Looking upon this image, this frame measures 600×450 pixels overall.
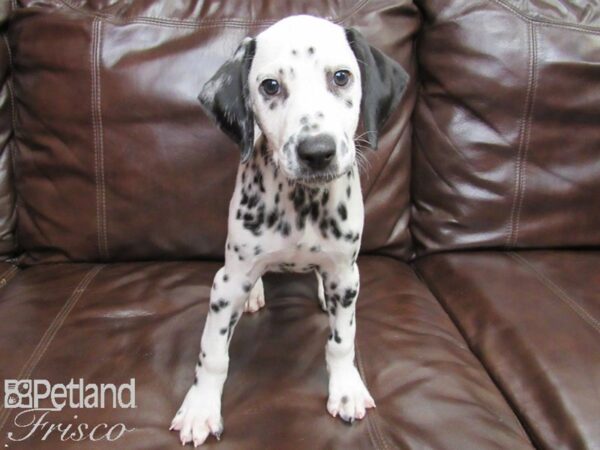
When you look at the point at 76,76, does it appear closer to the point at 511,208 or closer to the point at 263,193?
the point at 263,193

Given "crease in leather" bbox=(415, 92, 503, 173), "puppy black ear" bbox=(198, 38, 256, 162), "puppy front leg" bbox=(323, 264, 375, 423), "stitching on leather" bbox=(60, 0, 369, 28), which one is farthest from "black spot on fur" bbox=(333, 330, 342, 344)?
"stitching on leather" bbox=(60, 0, 369, 28)

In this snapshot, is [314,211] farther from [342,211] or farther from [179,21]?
[179,21]

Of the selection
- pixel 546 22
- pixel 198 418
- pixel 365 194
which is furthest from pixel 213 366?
pixel 546 22

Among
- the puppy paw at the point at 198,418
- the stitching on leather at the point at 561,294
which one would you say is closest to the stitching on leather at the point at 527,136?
the stitching on leather at the point at 561,294

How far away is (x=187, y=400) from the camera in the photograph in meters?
1.19

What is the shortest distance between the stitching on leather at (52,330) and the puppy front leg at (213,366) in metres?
Answer: 0.36

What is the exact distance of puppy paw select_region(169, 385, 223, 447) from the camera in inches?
43.7

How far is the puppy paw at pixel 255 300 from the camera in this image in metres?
1.53

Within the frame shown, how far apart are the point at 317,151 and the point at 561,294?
3.10ft

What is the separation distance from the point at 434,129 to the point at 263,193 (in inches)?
31.3

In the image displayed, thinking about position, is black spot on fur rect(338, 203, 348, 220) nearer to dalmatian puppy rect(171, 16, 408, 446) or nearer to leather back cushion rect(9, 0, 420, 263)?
dalmatian puppy rect(171, 16, 408, 446)

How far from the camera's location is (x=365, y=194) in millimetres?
1790

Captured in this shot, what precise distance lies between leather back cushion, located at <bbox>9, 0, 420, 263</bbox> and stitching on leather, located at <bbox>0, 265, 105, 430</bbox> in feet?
0.42

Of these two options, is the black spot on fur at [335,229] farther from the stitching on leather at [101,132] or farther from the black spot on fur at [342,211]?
the stitching on leather at [101,132]
